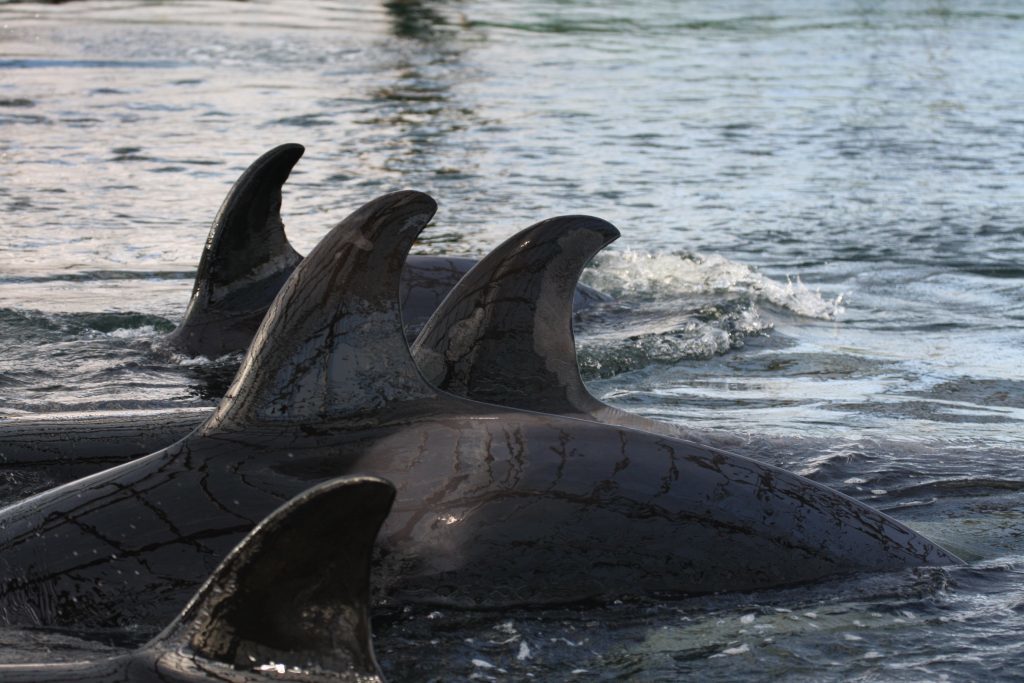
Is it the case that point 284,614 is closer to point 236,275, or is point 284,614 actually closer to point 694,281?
point 236,275

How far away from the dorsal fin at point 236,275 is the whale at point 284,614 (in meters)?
5.15

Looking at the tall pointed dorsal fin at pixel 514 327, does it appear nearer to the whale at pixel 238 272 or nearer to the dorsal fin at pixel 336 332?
the dorsal fin at pixel 336 332

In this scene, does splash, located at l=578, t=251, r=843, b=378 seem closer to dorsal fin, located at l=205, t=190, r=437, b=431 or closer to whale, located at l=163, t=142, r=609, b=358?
whale, located at l=163, t=142, r=609, b=358

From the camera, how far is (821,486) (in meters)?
4.55

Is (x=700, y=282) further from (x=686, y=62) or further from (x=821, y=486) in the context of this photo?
(x=686, y=62)

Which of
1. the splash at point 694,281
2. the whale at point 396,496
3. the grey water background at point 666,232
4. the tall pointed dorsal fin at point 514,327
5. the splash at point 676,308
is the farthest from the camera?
the splash at point 694,281

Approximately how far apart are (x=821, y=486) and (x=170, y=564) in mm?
1904

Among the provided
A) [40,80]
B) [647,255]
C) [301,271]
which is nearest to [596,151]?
[647,255]

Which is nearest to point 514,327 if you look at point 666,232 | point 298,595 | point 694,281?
point 298,595

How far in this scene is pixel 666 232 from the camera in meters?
13.7

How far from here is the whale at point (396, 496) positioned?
4027 millimetres

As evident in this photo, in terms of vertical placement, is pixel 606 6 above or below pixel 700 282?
above

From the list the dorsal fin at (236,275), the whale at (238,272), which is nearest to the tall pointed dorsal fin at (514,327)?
the whale at (238,272)

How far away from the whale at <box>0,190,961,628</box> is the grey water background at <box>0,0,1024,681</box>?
13cm
